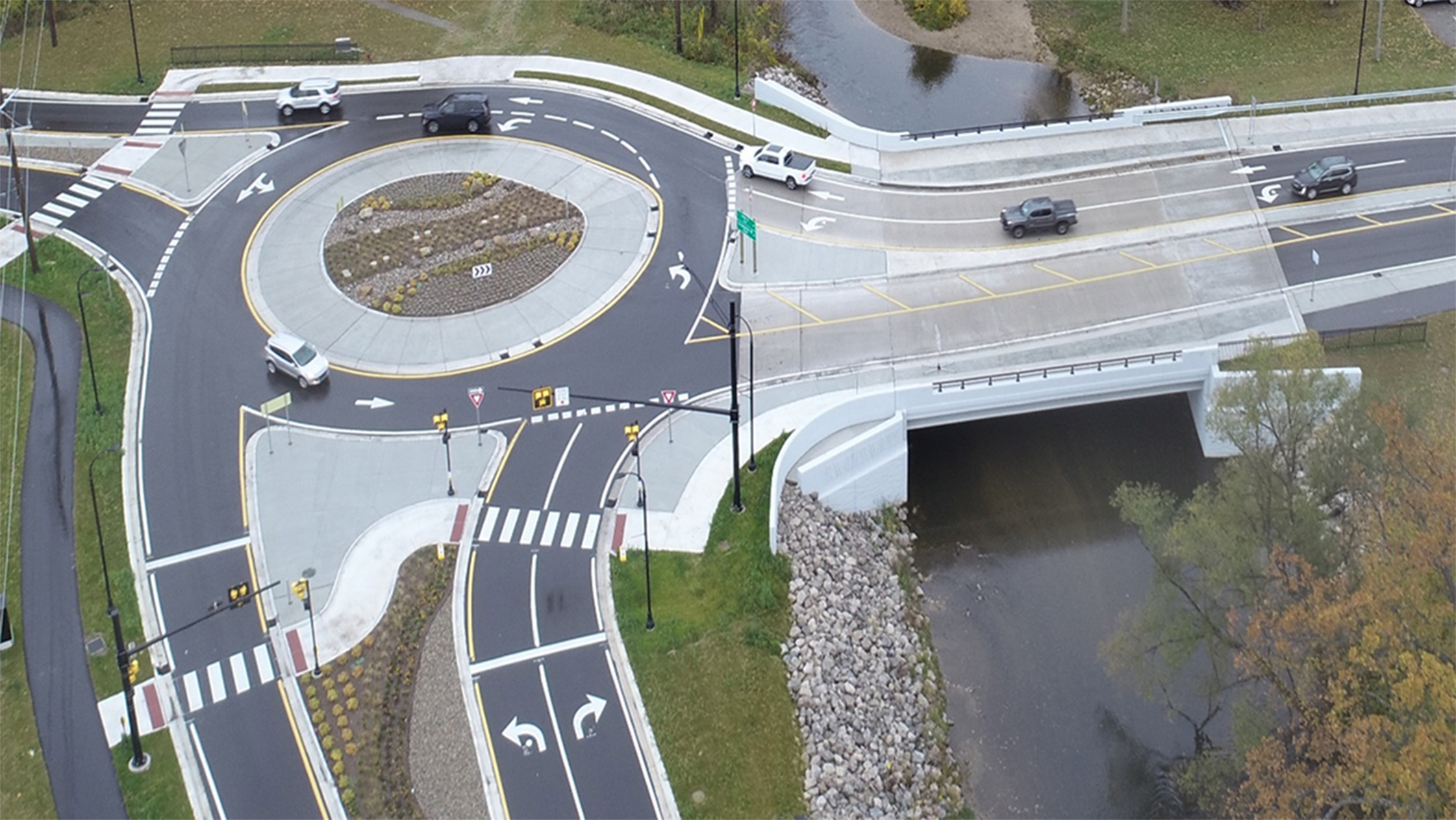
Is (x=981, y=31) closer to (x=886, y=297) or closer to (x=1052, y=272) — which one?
(x=1052, y=272)

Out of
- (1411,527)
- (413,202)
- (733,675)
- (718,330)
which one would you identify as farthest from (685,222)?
(1411,527)

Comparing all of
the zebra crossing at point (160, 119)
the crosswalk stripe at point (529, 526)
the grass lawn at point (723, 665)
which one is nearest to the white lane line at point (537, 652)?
the grass lawn at point (723, 665)

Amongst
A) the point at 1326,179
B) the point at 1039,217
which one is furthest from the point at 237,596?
the point at 1326,179

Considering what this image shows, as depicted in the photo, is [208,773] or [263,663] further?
[263,663]

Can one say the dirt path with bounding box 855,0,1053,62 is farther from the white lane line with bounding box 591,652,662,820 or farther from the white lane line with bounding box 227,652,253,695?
the white lane line with bounding box 227,652,253,695

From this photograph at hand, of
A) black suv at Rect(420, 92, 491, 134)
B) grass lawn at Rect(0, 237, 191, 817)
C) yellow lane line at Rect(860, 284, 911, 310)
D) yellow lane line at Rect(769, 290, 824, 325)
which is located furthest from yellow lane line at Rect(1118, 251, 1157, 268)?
grass lawn at Rect(0, 237, 191, 817)
